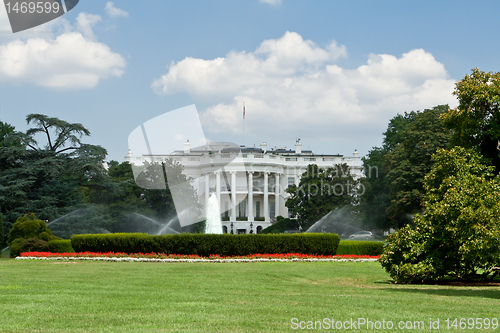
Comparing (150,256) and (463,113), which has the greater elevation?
(463,113)

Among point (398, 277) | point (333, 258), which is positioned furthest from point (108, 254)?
point (398, 277)

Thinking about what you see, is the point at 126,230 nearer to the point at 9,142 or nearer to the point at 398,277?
the point at 9,142

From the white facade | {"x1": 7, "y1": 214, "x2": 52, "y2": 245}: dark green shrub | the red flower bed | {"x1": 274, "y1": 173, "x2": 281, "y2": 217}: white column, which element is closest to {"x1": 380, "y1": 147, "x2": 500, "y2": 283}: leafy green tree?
the red flower bed

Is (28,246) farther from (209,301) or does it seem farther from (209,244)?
(209,301)

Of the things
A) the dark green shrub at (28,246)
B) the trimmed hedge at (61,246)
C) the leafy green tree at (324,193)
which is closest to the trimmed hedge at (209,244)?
the trimmed hedge at (61,246)

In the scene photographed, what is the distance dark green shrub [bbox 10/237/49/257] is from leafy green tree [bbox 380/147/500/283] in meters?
18.5

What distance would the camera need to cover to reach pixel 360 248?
25.7 metres

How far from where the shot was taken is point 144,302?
30.3 ft

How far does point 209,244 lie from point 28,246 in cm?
968

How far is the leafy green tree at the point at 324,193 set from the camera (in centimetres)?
5294

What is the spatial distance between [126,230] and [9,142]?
1335 cm

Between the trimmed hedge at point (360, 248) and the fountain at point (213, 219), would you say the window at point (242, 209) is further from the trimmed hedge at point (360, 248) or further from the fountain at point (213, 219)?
the trimmed hedge at point (360, 248)

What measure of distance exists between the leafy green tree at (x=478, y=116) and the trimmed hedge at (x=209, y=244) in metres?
11.3

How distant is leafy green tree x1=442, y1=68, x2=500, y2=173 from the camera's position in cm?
1313
